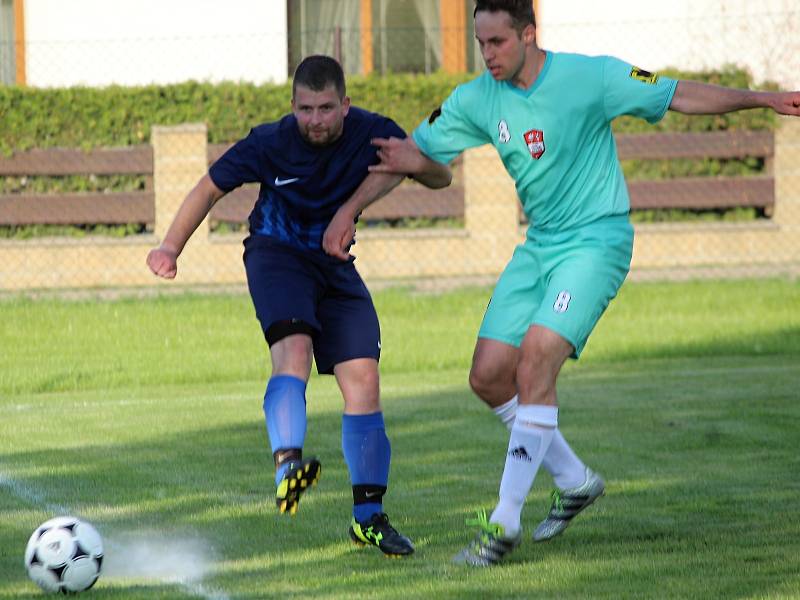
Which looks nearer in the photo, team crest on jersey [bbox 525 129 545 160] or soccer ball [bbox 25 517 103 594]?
soccer ball [bbox 25 517 103 594]

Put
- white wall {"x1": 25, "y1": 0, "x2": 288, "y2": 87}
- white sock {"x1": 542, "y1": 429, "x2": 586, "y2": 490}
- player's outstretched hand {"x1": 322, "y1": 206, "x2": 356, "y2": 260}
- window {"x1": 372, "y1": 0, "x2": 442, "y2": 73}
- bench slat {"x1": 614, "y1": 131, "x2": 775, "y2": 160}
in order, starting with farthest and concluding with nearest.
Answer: window {"x1": 372, "y1": 0, "x2": 442, "y2": 73}, white wall {"x1": 25, "y1": 0, "x2": 288, "y2": 87}, bench slat {"x1": 614, "y1": 131, "x2": 775, "y2": 160}, white sock {"x1": 542, "y1": 429, "x2": 586, "y2": 490}, player's outstretched hand {"x1": 322, "y1": 206, "x2": 356, "y2": 260}

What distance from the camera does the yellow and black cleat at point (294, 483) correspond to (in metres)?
5.82

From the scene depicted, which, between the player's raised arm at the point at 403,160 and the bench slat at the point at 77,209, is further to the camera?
the bench slat at the point at 77,209

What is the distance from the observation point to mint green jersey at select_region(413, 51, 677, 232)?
6281mm

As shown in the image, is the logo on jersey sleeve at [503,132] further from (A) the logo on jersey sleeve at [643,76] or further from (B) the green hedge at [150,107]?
(B) the green hedge at [150,107]

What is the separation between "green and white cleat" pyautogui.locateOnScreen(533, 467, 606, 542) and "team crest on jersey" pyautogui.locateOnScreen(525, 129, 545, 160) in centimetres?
139

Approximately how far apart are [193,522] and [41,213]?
11.1 metres

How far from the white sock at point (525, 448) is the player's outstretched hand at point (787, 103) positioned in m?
1.45

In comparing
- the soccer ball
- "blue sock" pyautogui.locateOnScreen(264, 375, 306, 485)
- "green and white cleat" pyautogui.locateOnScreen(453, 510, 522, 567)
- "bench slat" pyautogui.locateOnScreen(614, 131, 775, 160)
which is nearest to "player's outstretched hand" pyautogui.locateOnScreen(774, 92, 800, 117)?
"green and white cleat" pyautogui.locateOnScreen(453, 510, 522, 567)

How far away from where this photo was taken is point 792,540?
6.31 metres

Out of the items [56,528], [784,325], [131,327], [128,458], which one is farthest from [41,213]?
[56,528]

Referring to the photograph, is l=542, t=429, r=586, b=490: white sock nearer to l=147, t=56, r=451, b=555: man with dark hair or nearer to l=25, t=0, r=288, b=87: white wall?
l=147, t=56, r=451, b=555: man with dark hair

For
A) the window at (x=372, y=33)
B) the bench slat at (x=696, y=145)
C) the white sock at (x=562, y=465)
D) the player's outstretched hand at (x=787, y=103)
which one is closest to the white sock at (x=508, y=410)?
the white sock at (x=562, y=465)

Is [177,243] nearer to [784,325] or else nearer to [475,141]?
[475,141]
